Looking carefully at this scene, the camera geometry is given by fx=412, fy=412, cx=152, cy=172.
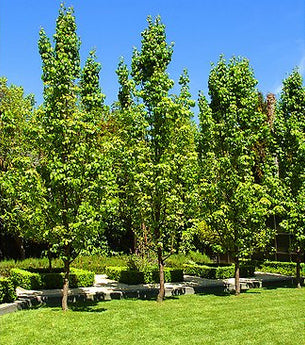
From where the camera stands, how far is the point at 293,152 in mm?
18656

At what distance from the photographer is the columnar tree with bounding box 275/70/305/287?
18.0 metres

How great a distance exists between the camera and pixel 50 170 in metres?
13.2

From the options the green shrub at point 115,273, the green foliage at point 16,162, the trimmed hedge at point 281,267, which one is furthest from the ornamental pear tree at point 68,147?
the trimmed hedge at point 281,267

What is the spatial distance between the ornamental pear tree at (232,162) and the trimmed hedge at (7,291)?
26.2 feet

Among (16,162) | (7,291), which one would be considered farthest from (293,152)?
(7,291)

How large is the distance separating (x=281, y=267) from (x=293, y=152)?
969 centimetres

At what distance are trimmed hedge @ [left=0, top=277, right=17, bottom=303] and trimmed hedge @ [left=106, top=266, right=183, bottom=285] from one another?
24.4 ft

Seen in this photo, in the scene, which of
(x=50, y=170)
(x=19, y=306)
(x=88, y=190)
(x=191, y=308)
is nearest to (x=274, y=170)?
(x=191, y=308)

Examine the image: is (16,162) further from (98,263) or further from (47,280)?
(98,263)

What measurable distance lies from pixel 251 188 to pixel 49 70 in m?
8.82

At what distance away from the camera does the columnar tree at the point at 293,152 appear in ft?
59.2

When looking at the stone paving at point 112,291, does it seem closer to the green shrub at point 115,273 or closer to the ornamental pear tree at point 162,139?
the green shrub at point 115,273

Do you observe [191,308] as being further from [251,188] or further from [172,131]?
[172,131]

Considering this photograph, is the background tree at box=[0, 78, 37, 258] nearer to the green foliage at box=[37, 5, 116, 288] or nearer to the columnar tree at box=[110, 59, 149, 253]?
the green foliage at box=[37, 5, 116, 288]
